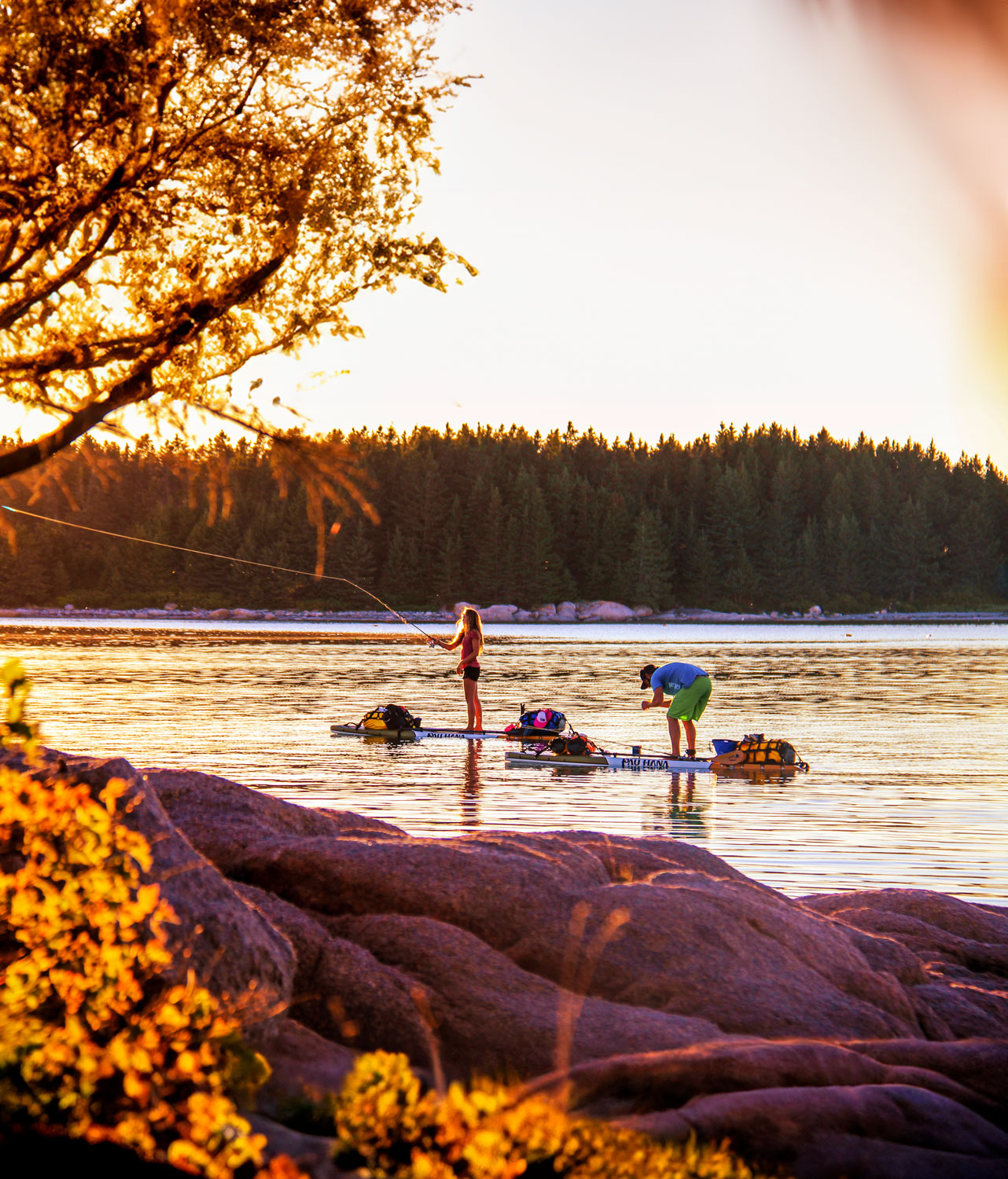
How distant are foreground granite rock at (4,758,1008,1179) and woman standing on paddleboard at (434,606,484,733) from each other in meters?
14.7

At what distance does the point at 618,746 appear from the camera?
80.1ft

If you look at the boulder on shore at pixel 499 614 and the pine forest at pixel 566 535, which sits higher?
the pine forest at pixel 566 535

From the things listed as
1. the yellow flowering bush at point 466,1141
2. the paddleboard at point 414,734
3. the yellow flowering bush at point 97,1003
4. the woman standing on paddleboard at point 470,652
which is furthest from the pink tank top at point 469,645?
the yellow flowering bush at point 466,1141

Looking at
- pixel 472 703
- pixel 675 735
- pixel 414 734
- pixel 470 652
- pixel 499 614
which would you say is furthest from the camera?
pixel 499 614

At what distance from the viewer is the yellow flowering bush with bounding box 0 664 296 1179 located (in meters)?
4.38

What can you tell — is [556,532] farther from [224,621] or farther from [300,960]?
[300,960]

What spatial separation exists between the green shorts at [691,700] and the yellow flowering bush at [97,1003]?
15.5 meters

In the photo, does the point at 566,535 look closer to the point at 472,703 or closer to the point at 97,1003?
the point at 472,703

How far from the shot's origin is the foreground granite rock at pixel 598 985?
5453 millimetres

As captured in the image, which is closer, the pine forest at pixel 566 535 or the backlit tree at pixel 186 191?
the backlit tree at pixel 186 191

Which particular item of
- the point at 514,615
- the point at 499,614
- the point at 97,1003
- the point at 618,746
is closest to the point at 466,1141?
the point at 97,1003

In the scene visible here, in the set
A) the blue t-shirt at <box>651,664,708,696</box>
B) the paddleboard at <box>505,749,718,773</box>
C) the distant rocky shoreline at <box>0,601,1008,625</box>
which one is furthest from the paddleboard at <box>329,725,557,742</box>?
the distant rocky shoreline at <box>0,601,1008,625</box>

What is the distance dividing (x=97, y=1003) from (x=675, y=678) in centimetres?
1611

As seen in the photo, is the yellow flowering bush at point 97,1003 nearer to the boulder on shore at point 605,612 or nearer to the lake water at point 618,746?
the lake water at point 618,746
